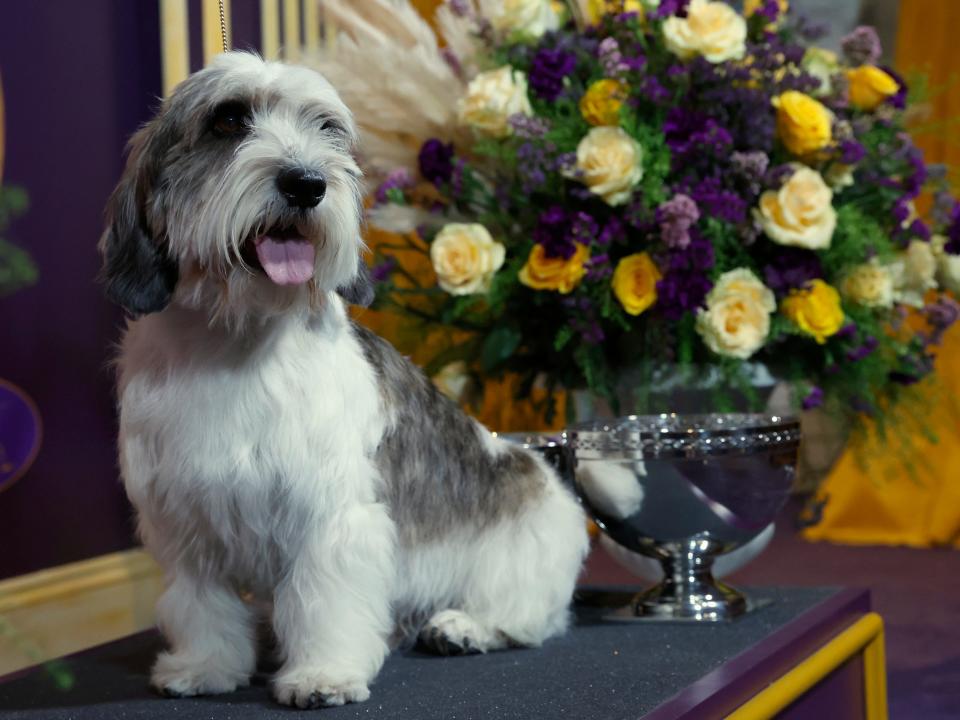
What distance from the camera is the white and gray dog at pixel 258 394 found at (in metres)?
1.38

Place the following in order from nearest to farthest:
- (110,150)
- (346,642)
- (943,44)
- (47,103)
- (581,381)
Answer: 1. (346,642)
2. (581,381)
3. (47,103)
4. (110,150)
5. (943,44)

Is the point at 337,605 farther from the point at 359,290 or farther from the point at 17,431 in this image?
the point at 17,431

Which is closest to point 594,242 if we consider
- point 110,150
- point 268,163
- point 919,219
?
point 919,219

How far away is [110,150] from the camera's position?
265 cm

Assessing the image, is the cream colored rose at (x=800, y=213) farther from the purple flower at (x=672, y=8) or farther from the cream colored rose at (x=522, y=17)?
the cream colored rose at (x=522, y=17)

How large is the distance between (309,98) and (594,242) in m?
0.76

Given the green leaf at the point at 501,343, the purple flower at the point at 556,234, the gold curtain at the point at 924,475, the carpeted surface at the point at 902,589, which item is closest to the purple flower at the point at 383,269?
the green leaf at the point at 501,343

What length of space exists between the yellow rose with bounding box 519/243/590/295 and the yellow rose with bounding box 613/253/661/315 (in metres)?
0.06

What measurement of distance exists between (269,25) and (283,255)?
6.00 ft

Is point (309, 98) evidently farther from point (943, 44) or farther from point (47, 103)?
point (943, 44)

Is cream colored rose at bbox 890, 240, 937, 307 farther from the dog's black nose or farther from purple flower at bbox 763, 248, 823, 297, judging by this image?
the dog's black nose

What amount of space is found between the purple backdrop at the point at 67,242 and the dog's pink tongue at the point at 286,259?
3.73ft

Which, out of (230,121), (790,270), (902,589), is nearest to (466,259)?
(790,270)

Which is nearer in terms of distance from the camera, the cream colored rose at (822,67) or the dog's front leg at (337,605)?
the dog's front leg at (337,605)
